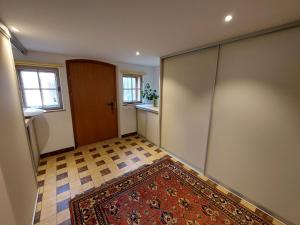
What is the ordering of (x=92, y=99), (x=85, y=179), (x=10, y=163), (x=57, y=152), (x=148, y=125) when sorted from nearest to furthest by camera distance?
(x=10, y=163) < (x=85, y=179) < (x=57, y=152) < (x=92, y=99) < (x=148, y=125)

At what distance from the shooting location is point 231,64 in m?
1.67

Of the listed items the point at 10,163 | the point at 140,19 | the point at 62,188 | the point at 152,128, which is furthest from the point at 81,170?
the point at 140,19

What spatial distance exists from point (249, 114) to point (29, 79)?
3.43m

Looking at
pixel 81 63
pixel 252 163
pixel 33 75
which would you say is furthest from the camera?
pixel 81 63

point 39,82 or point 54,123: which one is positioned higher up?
point 39,82

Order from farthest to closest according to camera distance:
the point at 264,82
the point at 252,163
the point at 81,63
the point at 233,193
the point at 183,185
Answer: the point at 81,63
the point at 183,185
the point at 233,193
the point at 252,163
the point at 264,82

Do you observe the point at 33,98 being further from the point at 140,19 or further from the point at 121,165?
the point at 140,19

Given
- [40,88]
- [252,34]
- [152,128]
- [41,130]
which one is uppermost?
[252,34]

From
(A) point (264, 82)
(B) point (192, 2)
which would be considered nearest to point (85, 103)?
(B) point (192, 2)

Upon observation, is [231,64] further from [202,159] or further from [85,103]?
[85,103]

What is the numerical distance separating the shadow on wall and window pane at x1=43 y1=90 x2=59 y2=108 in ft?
0.80

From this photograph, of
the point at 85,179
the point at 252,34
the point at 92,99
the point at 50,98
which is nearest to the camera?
the point at 252,34

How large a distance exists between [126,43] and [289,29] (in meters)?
1.75

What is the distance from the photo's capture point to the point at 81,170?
2.29 metres
